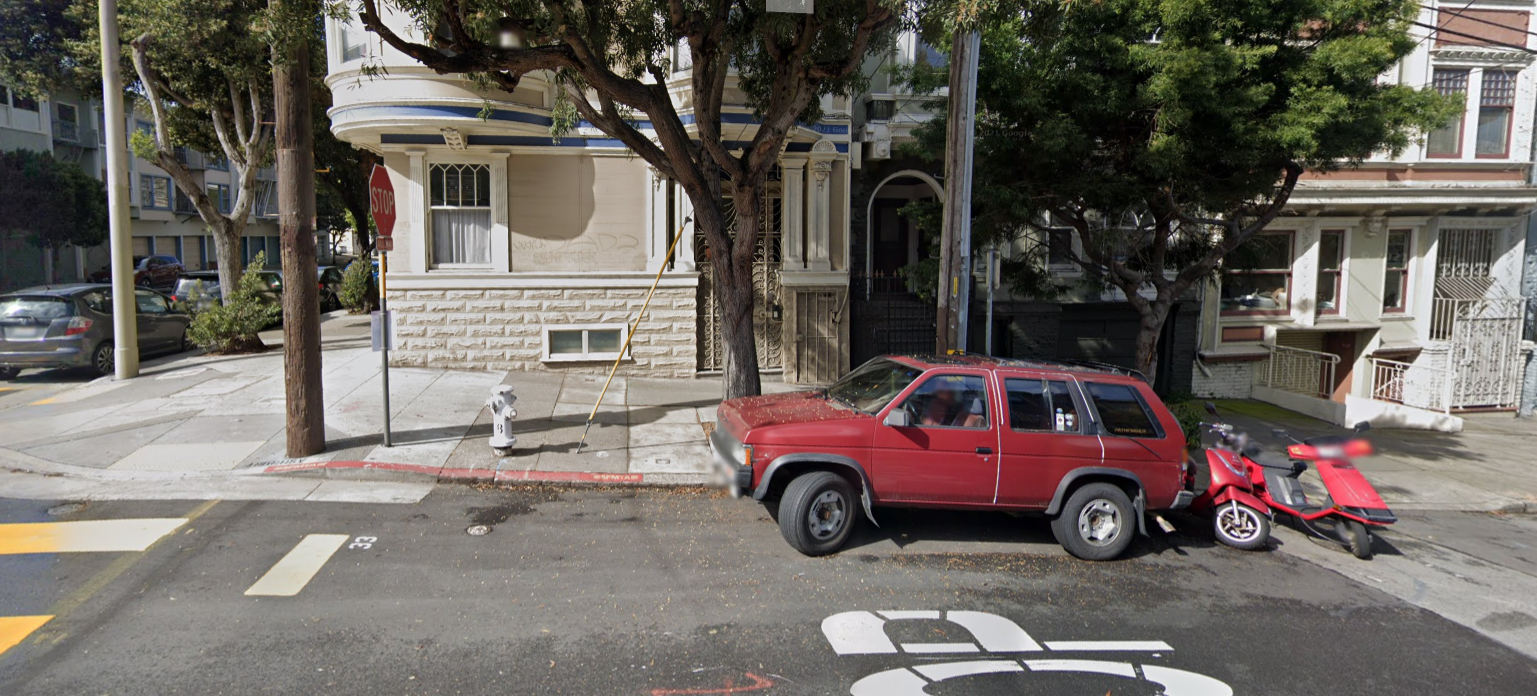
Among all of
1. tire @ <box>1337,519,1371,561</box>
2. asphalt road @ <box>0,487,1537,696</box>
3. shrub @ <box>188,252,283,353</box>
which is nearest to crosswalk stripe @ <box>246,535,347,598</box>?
asphalt road @ <box>0,487,1537,696</box>

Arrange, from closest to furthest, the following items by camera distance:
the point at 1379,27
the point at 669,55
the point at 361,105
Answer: the point at 1379,27
the point at 361,105
the point at 669,55

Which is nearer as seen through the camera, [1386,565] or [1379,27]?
[1386,565]

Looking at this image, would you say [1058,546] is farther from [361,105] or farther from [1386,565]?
[361,105]

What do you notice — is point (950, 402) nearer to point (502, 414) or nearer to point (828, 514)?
point (828, 514)

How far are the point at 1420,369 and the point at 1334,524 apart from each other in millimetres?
11697

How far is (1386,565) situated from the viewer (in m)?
7.68

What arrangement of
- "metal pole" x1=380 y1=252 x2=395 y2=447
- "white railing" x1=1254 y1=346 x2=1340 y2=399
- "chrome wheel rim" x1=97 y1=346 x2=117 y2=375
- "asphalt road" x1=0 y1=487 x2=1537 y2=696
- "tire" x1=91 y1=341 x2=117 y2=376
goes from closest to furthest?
1. "asphalt road" x1=0 y1=487 x2=1537 y2=696
2. "metal pole" x1=380 y1=252 x2=395 y2=447
3. "tire" x1=91 y1=341 x2=117 y2=376
4. "chrome wheel rim" x1=97 y1=346 x2=117 y2=375
5. "white railing" x1=1254 y1=346 x2=1340 y2=399

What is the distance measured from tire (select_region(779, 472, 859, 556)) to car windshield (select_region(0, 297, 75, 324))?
499 inches

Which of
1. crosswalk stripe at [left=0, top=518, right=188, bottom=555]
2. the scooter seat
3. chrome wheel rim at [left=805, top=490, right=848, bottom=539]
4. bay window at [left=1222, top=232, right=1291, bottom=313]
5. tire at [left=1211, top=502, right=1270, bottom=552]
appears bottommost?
tire at [left=1211, top=502, right=1270, bottom=552]

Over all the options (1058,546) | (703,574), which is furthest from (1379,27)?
(703,574)

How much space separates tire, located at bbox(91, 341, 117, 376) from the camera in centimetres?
1359

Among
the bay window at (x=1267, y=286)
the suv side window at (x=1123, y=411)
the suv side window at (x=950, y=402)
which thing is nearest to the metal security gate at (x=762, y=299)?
the suv side window at (x=950, y=402)

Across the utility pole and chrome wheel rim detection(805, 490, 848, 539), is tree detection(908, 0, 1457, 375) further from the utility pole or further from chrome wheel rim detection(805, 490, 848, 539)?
chrome wheel rim detection(805, 490, 848, 539)

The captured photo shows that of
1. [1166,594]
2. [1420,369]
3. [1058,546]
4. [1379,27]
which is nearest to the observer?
[1166,594]
